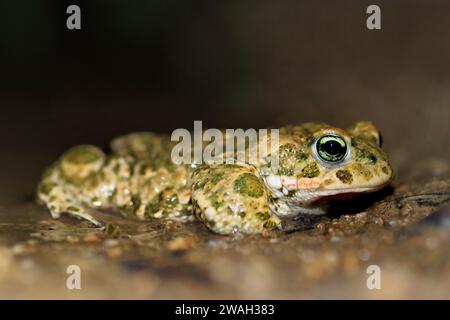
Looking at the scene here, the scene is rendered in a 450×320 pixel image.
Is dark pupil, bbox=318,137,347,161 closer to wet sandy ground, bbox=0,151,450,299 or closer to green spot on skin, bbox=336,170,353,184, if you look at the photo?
green spot on skin, bbox=336,170,353,184

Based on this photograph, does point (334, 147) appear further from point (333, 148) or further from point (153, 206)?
point (153, 206)

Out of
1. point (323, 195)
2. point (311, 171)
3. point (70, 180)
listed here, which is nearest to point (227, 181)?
point (311, 171)

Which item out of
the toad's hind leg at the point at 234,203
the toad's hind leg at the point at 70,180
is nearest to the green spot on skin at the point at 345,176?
the toad's hind leg at the point at 234,203

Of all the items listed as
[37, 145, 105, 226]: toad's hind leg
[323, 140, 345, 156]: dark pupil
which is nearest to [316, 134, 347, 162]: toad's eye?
[323, 140, 345, 156]: dark pupil

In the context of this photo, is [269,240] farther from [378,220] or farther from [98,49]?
[98,49]

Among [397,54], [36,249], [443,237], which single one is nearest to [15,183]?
[36,249]

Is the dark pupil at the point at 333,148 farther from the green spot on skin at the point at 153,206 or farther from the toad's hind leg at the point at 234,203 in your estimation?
the green spot on skin at the point at 153,206
